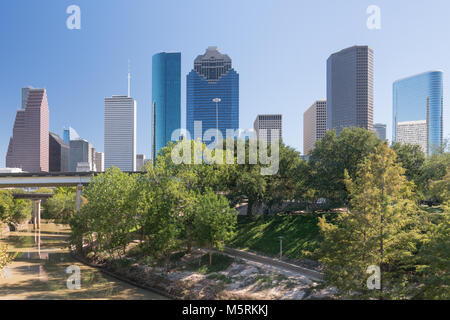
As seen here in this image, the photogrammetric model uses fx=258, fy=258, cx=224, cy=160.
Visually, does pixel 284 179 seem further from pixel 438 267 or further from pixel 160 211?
pixel 438 267

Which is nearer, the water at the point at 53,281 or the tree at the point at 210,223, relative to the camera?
the water at the point at 53,281

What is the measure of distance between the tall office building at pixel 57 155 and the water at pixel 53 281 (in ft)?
553

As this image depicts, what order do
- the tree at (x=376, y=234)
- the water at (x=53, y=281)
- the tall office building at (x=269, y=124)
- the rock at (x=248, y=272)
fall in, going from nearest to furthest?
the tree at (x=376, y=234), the water at (x=53, y=281), the rock at (x=248, y=272), the tall office building at (x=269, y=124)

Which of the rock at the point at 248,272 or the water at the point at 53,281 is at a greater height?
the rock at the point at 248,272

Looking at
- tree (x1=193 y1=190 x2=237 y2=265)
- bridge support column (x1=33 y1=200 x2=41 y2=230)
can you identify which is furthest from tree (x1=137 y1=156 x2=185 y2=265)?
bridge support column (x1=33 y1=200 x2=41 y2=230)

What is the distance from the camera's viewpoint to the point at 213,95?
150125 mm

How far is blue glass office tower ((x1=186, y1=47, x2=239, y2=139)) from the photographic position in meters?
148

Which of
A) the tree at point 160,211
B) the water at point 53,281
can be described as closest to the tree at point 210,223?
the tree at point 160,211

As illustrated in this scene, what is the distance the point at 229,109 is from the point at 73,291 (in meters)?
135

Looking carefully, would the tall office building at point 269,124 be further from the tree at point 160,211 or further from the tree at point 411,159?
the tree at point 160,211

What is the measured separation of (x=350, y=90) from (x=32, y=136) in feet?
630

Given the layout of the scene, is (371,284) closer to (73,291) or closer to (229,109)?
(73,291)

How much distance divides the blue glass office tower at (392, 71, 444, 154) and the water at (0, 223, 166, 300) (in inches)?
Answer: 6467

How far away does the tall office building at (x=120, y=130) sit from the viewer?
154750mm
